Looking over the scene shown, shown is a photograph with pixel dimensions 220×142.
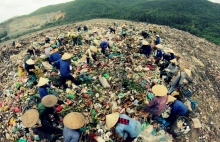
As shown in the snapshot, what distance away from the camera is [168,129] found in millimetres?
5664

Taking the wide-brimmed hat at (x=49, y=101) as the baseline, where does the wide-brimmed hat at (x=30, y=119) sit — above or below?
below

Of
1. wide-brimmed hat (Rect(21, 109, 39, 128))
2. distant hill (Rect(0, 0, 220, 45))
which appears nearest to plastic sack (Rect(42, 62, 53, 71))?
wide-brimmed hat (Rect(21, 109, 39, 128))

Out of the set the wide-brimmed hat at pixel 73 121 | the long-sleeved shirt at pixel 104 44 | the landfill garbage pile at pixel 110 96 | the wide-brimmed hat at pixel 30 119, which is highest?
the long-sleeved shirt at pixel 104 44

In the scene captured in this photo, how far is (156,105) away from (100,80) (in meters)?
2.68

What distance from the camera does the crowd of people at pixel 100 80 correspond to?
4.29 meters

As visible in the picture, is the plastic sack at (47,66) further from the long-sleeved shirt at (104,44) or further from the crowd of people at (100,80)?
the long-sleeved shirt at (104,44)

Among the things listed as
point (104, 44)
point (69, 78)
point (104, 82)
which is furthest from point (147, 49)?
point (69, 78)

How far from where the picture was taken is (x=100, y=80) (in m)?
7.11

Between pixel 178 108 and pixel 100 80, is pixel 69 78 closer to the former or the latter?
pixel 100 80

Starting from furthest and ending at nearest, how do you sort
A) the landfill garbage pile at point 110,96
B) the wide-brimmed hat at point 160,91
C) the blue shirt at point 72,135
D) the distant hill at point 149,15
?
the distant hill at point 149,15 → the landfill garbage pile at point 110,96 → the wide-brimmed hat at point 160,91 → the blue shirt at point 72,135

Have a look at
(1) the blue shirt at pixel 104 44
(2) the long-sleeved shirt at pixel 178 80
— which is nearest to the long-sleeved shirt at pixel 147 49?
(1) the blue shirt at pixel 104 44

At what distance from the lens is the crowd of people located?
14.1ft

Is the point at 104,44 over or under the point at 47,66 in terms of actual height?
over

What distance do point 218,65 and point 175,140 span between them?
26.4 ft
